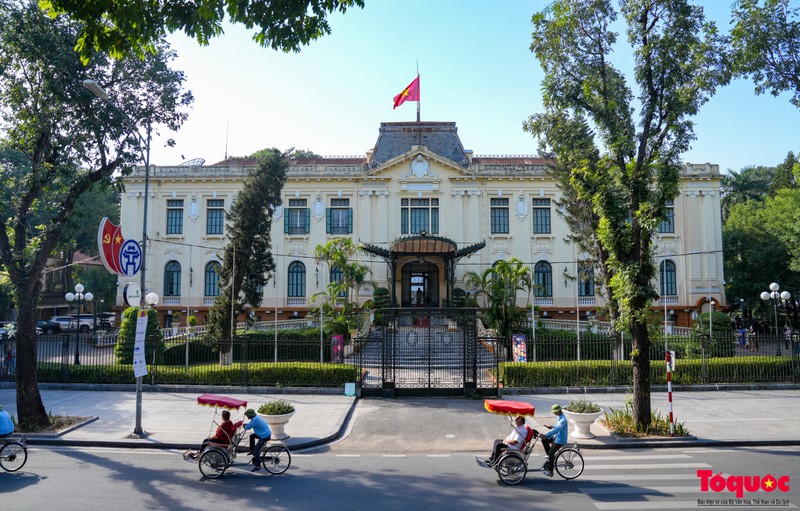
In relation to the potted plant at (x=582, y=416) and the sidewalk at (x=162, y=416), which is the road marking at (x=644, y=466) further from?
the sidewalk at (x=162, y=416)

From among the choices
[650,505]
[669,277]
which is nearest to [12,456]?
[650,505]

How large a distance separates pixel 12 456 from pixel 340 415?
24.2 feet

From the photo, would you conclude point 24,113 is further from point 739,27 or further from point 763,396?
point 763,396

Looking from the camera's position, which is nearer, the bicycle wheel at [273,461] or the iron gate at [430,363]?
the bicycle wheel at [273,461]

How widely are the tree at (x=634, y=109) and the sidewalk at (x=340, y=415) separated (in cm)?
229

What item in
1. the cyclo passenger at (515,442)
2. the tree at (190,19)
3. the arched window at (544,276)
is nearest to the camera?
the tree at (190,19)

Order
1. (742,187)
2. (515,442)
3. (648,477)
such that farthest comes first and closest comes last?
(742,187)
(648,477)
(515,442)

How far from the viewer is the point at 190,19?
771 centimetres

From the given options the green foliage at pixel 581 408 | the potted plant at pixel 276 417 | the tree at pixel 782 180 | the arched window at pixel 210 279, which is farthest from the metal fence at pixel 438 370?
the tree at pixel 782 180

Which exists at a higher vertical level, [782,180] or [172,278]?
[782,180]

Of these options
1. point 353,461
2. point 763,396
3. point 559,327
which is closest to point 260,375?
point 353,461

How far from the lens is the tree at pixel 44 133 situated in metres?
12.5

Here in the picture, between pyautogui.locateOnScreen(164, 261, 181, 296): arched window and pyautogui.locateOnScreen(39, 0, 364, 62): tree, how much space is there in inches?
1297

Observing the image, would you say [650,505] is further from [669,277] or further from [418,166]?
[669,277]
